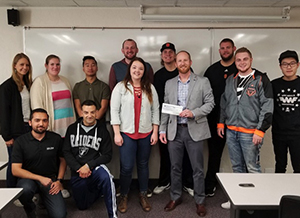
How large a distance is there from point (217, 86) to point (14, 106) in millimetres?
2321

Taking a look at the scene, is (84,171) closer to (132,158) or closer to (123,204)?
(132,158)

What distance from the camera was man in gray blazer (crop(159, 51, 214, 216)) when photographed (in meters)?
2.42

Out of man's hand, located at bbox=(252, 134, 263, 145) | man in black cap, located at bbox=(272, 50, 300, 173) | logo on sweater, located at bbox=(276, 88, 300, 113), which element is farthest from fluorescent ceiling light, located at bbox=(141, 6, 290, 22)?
man's hand, located at bbox=(252, 134, 263, 145)

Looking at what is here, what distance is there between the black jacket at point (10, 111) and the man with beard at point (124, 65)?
3.54ft

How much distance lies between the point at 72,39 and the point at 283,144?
2.88 meters

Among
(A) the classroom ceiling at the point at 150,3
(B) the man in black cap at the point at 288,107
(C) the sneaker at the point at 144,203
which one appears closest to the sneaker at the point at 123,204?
(C) the sneaker at the point at 144,203

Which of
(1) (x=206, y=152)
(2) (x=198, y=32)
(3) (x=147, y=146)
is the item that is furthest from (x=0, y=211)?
(2) (x=198, y=32)

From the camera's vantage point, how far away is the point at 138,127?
100.0 inches

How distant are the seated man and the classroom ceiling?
1.43 meters

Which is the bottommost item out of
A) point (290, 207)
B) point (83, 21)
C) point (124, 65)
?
point (290, 207)

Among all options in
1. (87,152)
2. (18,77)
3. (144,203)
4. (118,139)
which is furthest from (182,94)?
(18,77)

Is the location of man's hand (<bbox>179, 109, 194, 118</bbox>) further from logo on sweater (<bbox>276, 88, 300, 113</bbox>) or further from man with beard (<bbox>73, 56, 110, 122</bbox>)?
man with beard (<bbox>73, 56, 110, 122</bbox>)

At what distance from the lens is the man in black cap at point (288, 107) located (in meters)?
2.33

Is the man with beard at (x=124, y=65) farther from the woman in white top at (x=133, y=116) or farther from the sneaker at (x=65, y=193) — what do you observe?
the sneaker at (x=65, y=193)
